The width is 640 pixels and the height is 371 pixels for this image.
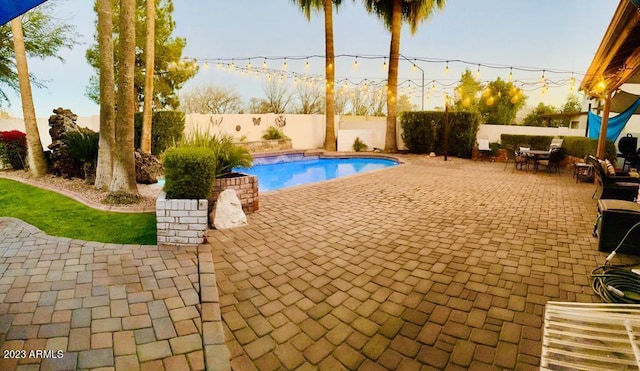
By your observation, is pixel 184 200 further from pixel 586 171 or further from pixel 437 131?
pixel 437 131

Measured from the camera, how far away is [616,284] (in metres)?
2.49

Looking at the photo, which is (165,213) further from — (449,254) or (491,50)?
(491,50)

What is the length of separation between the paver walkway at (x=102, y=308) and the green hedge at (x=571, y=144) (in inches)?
410

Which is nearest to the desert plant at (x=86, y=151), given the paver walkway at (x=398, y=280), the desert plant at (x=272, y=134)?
the paver walkway at (x=398, y=280)

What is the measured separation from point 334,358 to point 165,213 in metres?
2.35

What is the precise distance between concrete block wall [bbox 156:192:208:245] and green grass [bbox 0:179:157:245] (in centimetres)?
26

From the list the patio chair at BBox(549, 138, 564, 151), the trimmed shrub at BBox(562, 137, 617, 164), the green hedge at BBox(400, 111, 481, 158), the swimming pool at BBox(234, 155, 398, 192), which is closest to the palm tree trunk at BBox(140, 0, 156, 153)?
the swimming pool at BBox(234, 155, 398, 192)

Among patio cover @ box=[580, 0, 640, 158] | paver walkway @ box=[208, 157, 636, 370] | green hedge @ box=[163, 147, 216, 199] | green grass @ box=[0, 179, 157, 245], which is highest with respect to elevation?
patio cover @ box=[580, 0, 640, 158]

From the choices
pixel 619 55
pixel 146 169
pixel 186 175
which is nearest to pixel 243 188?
pixel 186 175

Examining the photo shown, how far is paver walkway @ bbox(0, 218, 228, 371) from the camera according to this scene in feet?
5.57

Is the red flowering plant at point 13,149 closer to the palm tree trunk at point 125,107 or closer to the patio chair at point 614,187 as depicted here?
the palm tree trunk at point 125,107

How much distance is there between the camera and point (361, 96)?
1171 inches

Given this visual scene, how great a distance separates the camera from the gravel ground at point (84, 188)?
5.09m

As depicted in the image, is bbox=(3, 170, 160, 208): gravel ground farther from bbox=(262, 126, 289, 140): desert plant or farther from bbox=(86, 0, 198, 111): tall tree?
bbox=(262, 126, 289, 140): desert plant
